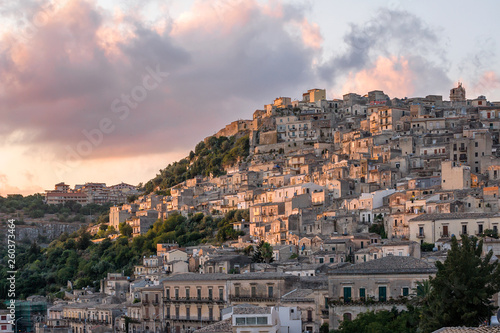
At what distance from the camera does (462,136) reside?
87750 millimetres

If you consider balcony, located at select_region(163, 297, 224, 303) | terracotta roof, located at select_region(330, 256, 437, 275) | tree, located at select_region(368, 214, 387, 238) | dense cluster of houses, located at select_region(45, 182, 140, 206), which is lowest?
balcony, located at select_region(163, 297, 224, 303)

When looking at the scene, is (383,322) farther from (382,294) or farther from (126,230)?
(126,230)

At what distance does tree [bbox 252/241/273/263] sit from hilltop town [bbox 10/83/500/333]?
1015 millimetres

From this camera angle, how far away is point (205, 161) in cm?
12438

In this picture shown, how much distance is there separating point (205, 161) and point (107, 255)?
1245 inches

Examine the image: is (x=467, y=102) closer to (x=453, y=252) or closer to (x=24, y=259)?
(x=24, y=259)

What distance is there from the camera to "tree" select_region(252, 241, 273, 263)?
68.6 metres

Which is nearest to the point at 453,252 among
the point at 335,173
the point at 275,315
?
the point at 275,315

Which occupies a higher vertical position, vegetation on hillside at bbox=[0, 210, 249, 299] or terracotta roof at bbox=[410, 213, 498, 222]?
terracotta roof at bbox=[410, 213, 498, 222]

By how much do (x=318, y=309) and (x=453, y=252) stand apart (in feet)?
42.7

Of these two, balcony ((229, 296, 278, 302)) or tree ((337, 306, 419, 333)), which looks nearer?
tree ((337, 306, 419, 333))

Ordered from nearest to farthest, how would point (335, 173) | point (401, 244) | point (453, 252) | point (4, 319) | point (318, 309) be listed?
point (453, 252) → point (318, 309) → point (401, 244) → point (4, 319) → point (335, 173)

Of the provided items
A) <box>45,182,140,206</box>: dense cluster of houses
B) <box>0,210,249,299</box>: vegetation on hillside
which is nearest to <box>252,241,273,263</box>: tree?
<box>0,210,249,299</box>: vegetation on hillside

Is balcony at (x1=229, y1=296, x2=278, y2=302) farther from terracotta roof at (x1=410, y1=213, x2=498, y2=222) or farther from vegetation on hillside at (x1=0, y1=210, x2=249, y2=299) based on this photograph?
vegetation on hillside at (x1=0, y1=210, x2=249, y2=299)
